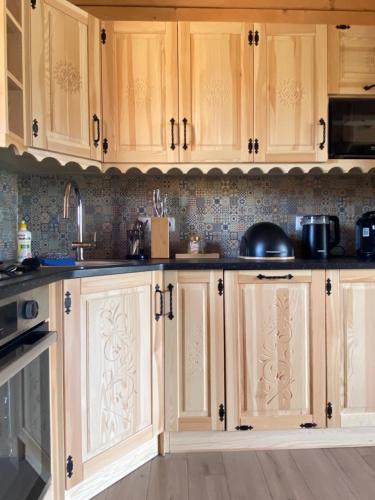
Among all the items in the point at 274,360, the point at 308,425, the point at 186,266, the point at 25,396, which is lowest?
the point at 308,425

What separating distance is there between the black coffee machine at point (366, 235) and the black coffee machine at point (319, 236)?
12 cm

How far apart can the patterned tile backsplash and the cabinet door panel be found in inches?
18.3

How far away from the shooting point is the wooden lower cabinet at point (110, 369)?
1.50 metres

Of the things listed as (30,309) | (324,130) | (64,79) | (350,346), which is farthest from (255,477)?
(64,79)

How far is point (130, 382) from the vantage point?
172cm

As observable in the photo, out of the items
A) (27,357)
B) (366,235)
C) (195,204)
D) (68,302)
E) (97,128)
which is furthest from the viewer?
(195,204)

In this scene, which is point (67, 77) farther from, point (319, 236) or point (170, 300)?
point (319, 236)

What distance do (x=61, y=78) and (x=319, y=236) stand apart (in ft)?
4.93

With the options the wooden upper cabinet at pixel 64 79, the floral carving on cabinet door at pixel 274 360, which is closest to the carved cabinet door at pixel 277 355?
the floral carving on cabinet door at pixel 274 360

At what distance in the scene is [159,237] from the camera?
224cm

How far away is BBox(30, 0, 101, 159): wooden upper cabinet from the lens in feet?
5.75

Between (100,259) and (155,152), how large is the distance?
706 millimetres

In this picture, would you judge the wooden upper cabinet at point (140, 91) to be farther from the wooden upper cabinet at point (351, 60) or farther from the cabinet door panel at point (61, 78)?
the wooden upper cabinet at point (351, 60)

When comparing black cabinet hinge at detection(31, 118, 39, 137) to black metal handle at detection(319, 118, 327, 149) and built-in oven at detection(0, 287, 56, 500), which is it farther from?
black metal handle at detection(319, 118, 327, 149)
